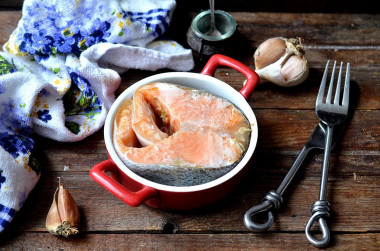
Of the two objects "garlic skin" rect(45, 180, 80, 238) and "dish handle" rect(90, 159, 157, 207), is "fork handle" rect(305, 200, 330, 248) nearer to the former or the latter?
"dish handle" rect(90, 159, 157, 207)

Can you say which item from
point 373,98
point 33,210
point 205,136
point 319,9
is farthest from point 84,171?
point 319,9

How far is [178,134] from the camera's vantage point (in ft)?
2.26

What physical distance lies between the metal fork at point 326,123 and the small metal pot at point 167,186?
134mm

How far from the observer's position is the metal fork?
27.4 inches

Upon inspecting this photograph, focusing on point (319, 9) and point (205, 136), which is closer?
point (205, 136)

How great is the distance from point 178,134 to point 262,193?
0.19 meters

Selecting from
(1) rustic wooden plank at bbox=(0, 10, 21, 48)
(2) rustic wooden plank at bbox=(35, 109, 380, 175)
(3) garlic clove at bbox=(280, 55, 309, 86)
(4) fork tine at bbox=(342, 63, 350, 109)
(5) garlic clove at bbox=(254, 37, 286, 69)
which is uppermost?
(1) rustic wooden plank at bbox=(0, 10, 21, 48)

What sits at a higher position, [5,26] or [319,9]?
[5,26]

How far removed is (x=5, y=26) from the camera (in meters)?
0.99

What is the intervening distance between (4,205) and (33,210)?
2.0 inches

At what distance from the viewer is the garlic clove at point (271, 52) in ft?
2.88

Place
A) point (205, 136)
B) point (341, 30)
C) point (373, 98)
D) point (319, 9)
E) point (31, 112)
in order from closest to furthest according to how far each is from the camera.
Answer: point (205, 136) < point (31, 112) < point (373, 98) < point (341, 30) < point (319, 9)

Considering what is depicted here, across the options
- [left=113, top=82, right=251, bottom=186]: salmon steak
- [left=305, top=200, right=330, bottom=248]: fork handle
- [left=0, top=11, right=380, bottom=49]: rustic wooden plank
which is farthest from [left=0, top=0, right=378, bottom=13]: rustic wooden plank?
[left=305, top=200, right=330, bottom=248]: fork handle

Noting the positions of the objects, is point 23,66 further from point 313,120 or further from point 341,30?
point 341,30
